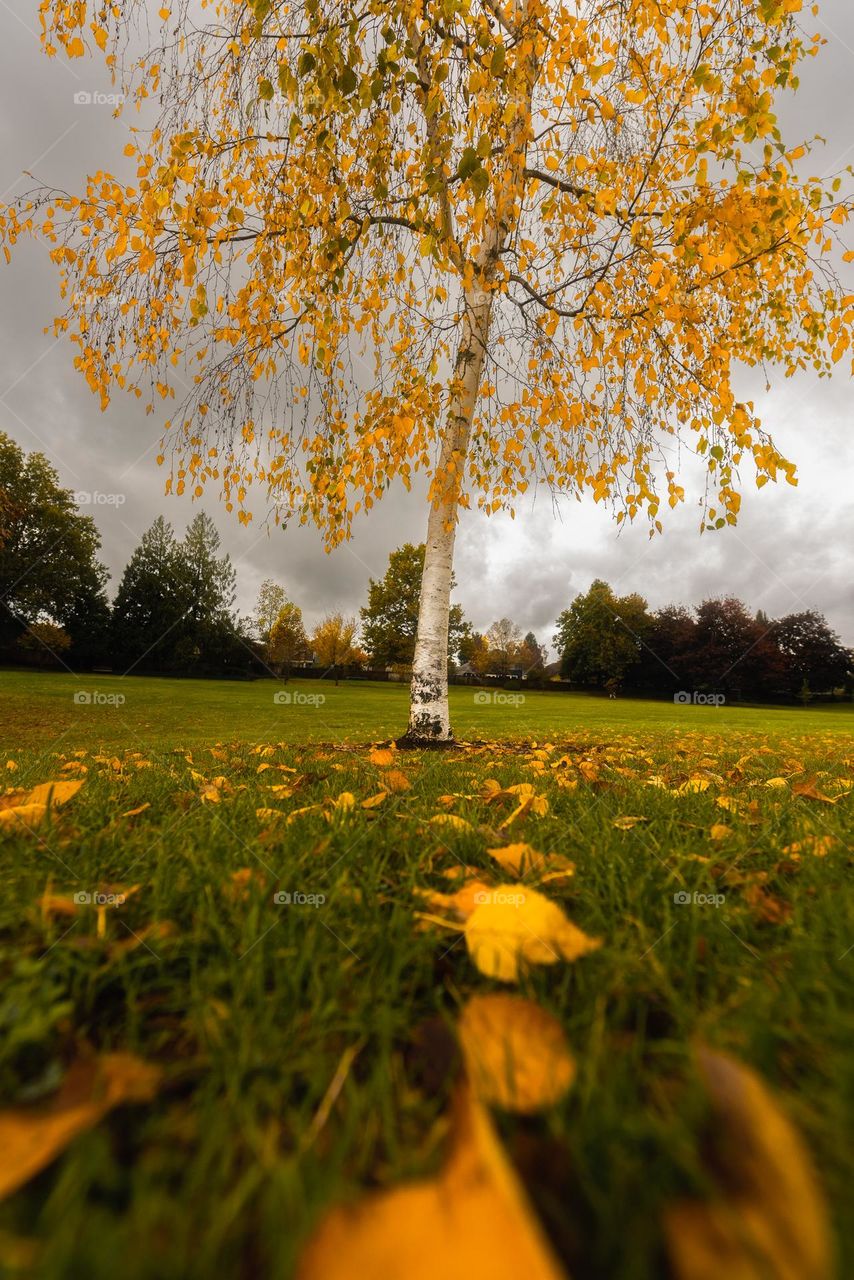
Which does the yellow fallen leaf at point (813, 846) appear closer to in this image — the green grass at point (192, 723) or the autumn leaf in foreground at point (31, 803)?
the autumn leaf in foreground at point (31, 803)

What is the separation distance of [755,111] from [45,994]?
16.7ft

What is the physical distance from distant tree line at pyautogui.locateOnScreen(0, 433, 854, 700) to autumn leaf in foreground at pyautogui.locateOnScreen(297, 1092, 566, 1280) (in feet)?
82.5

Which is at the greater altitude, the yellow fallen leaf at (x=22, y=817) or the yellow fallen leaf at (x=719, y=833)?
the yellow fallen leaf at (x=719, y=833)

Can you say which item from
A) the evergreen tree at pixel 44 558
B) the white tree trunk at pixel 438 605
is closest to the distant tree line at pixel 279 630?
the evergreen tree at pixel 44 558

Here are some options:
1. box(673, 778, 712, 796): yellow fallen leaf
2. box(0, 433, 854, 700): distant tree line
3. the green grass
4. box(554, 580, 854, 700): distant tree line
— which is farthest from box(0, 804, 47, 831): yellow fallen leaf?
box(554, 580, 854, 700): distant tree line

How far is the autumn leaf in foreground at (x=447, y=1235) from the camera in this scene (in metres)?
0.40

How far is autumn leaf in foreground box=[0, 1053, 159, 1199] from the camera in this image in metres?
0.54

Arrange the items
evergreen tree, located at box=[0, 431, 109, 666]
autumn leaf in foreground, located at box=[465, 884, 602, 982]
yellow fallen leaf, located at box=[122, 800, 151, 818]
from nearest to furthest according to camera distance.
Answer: autumn leaf in foreground, located at box=[465, 884, 602, 982] → yellow fallen leaf, located at box=[122, 800, 151, 818] → evergreen tree, located at box=[0, 431, 109, 666]

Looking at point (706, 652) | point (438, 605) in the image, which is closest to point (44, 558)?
point (438, 605)

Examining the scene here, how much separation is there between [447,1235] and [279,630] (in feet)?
126

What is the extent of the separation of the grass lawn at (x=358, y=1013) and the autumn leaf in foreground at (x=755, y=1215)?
22 millimetres

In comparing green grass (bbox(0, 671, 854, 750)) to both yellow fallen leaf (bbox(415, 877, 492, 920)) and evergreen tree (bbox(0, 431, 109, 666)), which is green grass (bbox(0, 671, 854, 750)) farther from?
evergreen tree (bbox(0, 431, 109, 666))

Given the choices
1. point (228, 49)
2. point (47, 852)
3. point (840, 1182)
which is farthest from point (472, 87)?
point (840, 1182)

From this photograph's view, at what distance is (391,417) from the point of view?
15.5ft
